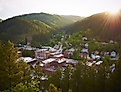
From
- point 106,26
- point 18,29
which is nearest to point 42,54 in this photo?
point 106,26

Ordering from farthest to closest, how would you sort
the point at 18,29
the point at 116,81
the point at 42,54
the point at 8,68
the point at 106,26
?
the point at 18,29
the point at 106,26
the point at 42,54
the point at 116,81
the point at 8,68

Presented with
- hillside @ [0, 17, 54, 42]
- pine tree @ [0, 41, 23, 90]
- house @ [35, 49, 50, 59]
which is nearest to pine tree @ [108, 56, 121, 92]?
pine tree @ [0, 41, 23, 90]

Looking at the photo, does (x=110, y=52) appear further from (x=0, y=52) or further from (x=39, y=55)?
(x=0, y=52)

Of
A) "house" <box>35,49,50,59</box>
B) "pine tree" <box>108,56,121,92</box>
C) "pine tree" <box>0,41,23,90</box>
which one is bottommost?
"house" <box>35,49,50,59</box>

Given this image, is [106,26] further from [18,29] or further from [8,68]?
[8,68]

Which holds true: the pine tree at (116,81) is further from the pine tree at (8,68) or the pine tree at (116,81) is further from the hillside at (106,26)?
the hillside at (106,26)

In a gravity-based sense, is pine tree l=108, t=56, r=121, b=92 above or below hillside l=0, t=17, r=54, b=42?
below

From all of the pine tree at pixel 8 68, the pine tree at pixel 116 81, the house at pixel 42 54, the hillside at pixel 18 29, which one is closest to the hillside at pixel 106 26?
the hillside at pixel 18 29

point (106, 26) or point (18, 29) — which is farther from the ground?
point (106, 26)

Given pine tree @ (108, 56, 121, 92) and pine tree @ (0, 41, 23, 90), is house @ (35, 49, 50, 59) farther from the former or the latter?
pine tree @ (0, 41, 23, 90)
